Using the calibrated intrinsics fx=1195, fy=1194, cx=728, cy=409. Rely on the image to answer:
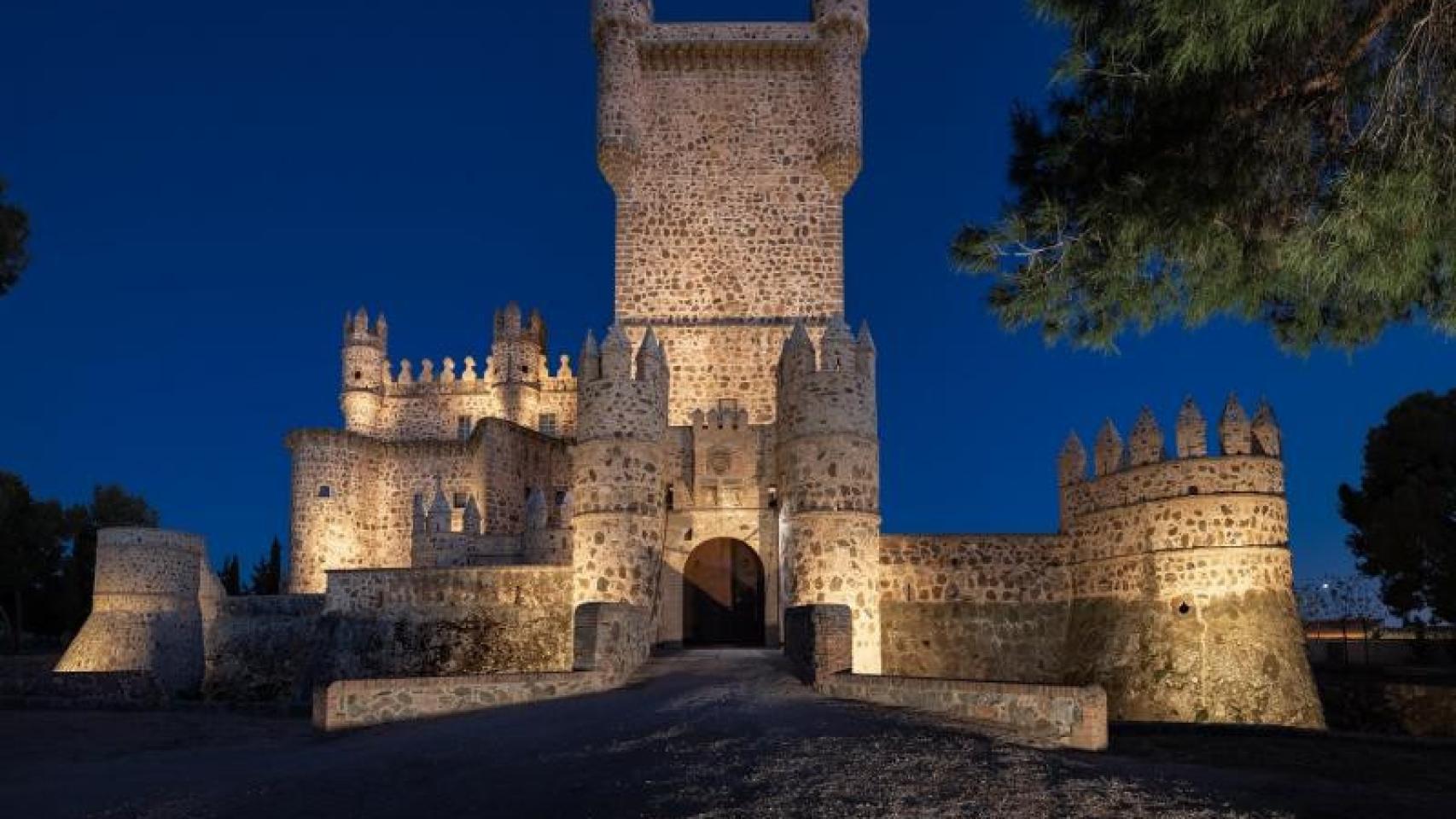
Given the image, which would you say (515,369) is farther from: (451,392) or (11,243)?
(11,243)

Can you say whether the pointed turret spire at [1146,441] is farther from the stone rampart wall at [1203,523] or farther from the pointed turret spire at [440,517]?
the pointed turret spire at [440,517]

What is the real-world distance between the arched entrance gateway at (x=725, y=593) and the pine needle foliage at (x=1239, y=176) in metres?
13.1

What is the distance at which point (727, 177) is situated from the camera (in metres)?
28.3

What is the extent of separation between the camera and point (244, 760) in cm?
1191

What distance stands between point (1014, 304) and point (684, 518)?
1228cm

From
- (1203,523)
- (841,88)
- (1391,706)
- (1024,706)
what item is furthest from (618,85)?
(1391,706)

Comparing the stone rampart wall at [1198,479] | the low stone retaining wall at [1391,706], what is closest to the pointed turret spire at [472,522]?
the stone rampart wall at [1198,479]

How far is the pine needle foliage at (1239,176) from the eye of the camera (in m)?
7.96

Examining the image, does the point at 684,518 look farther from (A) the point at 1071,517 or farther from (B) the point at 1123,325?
(B) the point at 1123,325

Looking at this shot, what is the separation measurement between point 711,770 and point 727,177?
20.5 m

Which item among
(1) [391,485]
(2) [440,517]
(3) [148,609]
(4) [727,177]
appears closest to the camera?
(2) [440,517]

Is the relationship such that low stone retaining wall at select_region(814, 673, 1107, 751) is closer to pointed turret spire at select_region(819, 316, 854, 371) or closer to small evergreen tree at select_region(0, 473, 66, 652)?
pointed turret spire at select_region(819, 316, 854, 371)

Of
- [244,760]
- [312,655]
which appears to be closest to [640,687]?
[244,760]


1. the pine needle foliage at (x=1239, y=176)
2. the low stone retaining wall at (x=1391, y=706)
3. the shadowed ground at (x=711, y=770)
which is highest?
the pine needle foliage at (x=1239, y=176)
